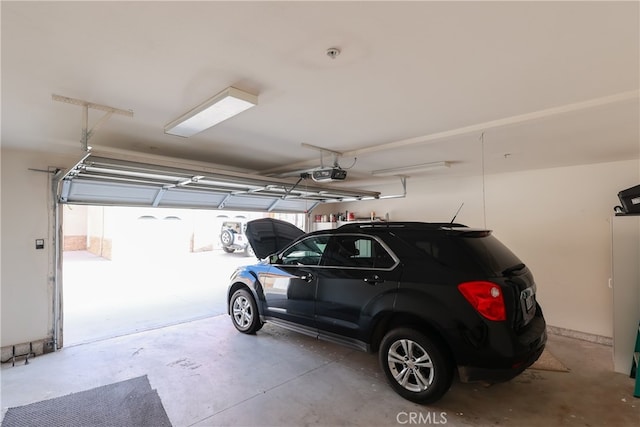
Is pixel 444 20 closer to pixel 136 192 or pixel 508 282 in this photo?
pixel 508 282

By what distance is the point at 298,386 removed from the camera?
2.92 m

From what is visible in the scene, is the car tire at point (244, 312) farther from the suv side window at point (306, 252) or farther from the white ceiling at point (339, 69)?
the white ceiling at point (339, 69)

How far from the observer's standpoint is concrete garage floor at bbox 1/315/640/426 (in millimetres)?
2467

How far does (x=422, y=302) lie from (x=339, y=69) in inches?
77.6

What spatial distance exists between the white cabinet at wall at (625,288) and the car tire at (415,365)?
2.32 meters

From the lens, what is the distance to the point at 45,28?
4.63 feet

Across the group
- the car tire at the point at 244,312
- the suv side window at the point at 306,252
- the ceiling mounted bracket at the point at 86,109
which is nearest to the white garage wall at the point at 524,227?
the ceiling mounted bracket at the point at 86,109

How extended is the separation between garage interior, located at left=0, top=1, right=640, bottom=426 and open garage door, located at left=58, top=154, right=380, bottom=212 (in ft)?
0.15

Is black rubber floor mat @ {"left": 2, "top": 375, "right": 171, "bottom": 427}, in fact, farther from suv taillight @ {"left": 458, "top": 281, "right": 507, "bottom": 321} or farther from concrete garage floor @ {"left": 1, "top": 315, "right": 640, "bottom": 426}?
suv taillight @ {"left": 458, "top": 281, "right": 507, "bottom": 321}

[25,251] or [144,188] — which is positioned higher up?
[144,188]

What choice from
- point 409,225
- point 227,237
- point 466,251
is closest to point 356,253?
point 409,225

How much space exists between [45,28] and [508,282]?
331 centimetres
